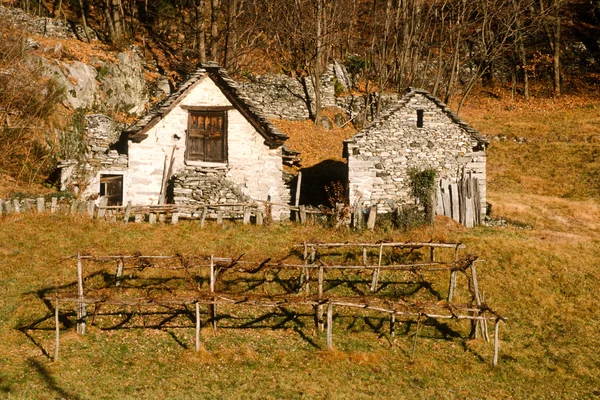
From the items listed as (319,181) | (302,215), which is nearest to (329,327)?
(302,215)

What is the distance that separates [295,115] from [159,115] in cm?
1427

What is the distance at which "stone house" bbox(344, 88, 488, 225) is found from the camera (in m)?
23.6

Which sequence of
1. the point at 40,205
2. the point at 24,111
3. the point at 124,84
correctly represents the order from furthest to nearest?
the point at 124,84 < the point at 24,111 < the point at 40,205

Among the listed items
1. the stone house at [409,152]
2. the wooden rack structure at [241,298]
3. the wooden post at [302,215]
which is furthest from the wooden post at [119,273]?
the stone house at [409,152]

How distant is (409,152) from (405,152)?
16 centimetres

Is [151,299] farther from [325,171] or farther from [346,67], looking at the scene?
[346,67]

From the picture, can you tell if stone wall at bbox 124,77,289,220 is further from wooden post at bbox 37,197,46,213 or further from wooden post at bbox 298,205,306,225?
wooden post at bbox 37,197,46,213

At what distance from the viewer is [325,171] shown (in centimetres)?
2953

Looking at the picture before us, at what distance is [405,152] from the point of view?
Answer: 23.9 metres

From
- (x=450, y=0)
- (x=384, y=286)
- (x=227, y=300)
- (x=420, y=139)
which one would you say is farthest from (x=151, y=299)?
(x=450, y=0)

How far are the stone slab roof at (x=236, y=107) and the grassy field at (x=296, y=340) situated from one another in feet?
16.1

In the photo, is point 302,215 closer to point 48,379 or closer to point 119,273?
point 119,273

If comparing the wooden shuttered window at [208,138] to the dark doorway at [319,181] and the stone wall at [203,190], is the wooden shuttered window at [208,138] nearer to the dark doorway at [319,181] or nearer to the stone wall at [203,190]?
the stone wall at [203,190]

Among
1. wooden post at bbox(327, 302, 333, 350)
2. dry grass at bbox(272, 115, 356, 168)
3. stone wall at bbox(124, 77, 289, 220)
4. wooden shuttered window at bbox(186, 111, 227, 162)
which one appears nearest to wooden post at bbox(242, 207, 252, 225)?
stone wall at bbox(124, 77, 289, 220)
